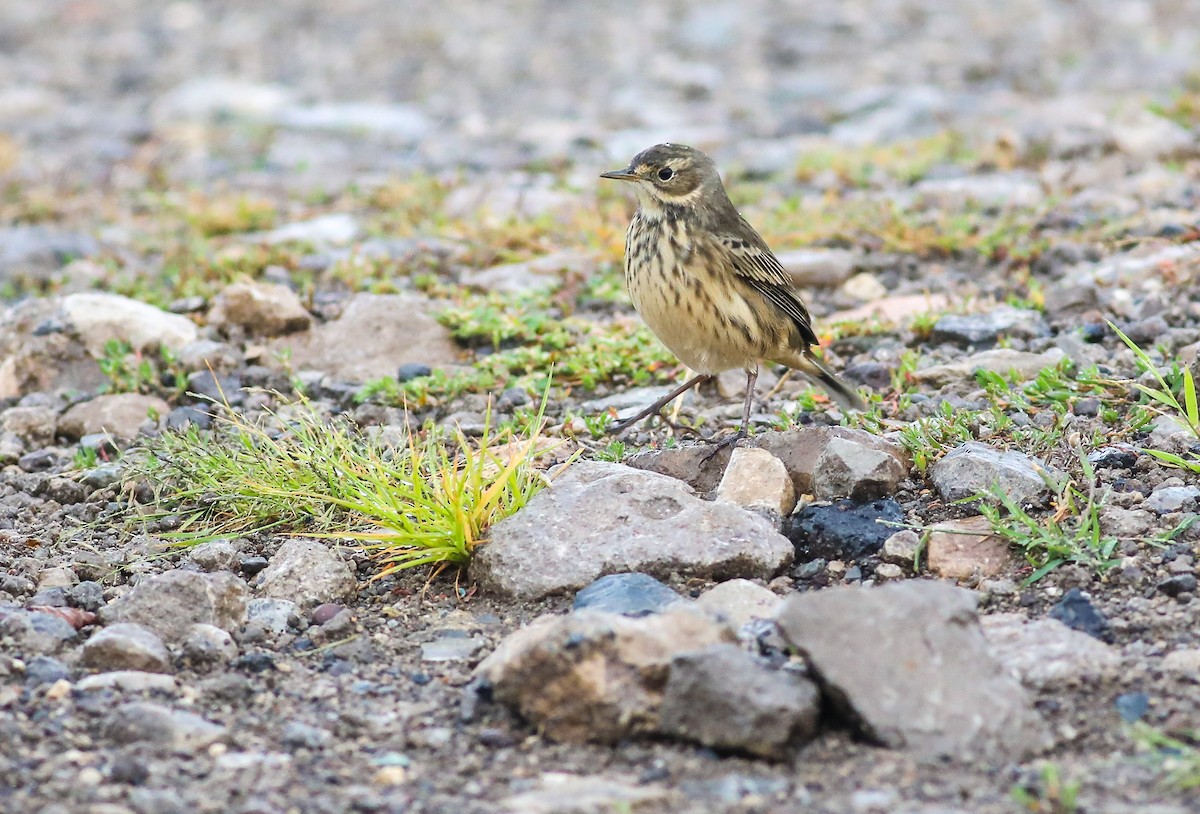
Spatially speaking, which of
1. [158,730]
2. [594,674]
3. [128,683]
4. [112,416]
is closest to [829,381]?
[594,674]

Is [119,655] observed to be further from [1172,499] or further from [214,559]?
[1172,499]

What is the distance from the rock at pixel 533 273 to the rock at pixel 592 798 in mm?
4578

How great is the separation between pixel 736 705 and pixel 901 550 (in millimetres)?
1382

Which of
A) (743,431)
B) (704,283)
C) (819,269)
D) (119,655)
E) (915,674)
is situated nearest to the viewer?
(915,674)

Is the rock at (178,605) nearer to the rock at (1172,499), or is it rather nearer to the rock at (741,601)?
the rock at (741,601)

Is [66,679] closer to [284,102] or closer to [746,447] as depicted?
[746,447]

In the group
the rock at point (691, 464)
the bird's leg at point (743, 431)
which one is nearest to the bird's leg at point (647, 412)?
the bird's leg at point (743, 431)

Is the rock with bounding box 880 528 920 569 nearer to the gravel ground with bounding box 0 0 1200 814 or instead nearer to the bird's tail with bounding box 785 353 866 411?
the gravel ground with bounding box 0 0 1200 814

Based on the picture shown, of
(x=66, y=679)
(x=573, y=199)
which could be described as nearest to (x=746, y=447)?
(x=66, y=679)

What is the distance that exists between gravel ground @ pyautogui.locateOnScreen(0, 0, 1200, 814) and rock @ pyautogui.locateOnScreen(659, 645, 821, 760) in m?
0.06

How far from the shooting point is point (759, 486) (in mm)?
5105

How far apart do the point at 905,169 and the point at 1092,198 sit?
4.76 ft

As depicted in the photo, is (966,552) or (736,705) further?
(966,552)

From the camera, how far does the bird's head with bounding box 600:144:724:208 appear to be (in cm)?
625
